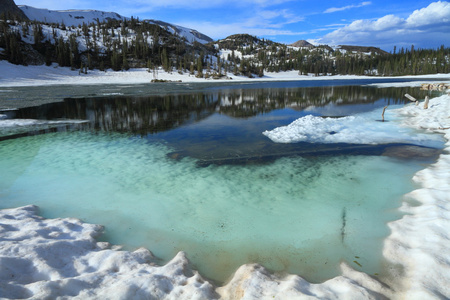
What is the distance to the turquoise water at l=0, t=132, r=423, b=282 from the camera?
5.28 metres

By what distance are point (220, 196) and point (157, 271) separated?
3502 millimetres

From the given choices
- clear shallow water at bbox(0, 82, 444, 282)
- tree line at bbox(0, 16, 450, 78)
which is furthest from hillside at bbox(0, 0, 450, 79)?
clear shallow water at bbox(0, 82, 444, 282)

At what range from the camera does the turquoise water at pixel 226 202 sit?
5281mm

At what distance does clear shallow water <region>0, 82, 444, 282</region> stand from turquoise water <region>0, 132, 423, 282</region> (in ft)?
0.10

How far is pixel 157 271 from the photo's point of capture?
14.9 feet

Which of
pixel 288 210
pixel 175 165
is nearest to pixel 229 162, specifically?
pixel 175 165

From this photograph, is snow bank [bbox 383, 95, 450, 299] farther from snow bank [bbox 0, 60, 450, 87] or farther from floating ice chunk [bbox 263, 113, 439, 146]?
snow bank [bbox 0, 60, 450, 87]

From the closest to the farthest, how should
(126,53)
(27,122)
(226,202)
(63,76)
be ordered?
(226,202) → (27,122) → (63,76) → (126,53)

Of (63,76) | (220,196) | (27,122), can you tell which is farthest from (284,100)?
(63,76)

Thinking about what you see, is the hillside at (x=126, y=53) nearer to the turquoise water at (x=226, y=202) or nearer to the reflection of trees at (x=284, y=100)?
the reflection of trees at (x=284, y=100)

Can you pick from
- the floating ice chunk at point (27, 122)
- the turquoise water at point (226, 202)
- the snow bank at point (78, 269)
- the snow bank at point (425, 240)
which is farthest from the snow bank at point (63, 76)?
the snow bank at point (425, 240)

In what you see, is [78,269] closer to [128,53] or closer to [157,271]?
[157,271]

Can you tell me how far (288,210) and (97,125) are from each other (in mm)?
15592

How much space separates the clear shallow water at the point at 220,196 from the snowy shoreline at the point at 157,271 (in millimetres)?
364
